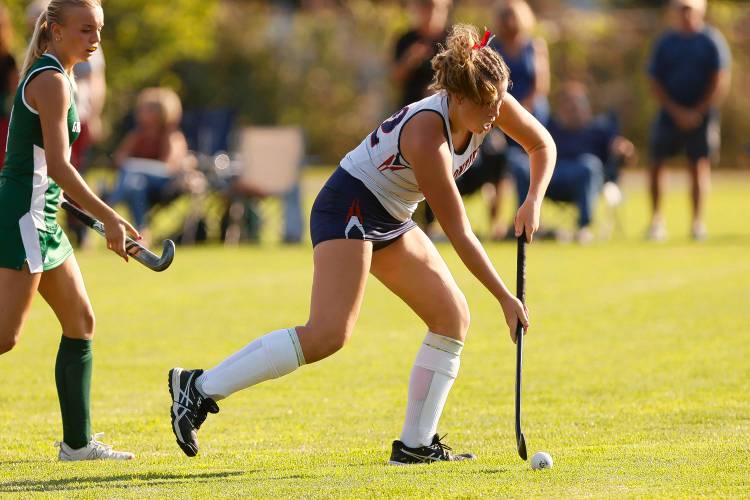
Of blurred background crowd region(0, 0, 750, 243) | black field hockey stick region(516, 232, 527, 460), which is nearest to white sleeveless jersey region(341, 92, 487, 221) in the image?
black field hockey stick region(516, 232, 527, 460)

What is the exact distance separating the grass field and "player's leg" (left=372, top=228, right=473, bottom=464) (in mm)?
182

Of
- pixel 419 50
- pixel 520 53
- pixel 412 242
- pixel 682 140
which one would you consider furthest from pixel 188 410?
pixel 682 140

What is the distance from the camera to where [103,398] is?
23.2 feet

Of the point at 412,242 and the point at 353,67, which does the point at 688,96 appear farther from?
the point at 353,67

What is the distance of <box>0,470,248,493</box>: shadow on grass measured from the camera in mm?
4953

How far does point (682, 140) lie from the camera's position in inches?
598

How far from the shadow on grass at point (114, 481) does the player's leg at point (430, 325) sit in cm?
65

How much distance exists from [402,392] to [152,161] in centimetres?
886

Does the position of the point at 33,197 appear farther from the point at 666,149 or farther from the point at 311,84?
the point at 311,84

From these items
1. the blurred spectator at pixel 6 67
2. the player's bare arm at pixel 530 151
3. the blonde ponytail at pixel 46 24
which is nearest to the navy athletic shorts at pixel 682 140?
the blurred spectator at pixel 6 67

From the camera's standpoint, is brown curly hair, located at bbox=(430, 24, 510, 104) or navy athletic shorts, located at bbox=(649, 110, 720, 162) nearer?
brown curly hair, located at bbox=(430, 24, 510, 104)

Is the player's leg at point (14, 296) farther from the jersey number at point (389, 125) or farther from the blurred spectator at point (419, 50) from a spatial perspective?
the blurred spectator at point (419, 50)

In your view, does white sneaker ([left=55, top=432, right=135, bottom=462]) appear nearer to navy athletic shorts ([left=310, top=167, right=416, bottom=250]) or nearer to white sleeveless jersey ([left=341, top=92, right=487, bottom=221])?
navy athletic shorts ([left=310, top=167, right=416, bottom=250])

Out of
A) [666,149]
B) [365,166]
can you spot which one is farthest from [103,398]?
[666,149]
